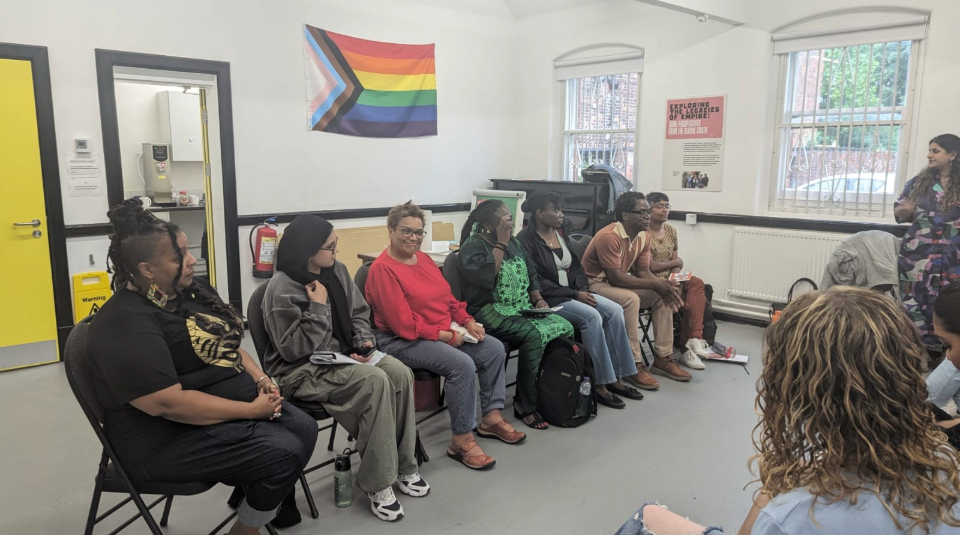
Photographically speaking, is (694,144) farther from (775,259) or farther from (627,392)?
(627,392)

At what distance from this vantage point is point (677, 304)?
4.11m

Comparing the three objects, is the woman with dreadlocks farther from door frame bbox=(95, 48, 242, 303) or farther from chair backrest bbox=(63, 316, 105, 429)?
door frame bbox=(95, 48, 242, 303)

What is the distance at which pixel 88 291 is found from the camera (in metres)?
4.42

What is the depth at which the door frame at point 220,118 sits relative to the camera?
4.36 meters

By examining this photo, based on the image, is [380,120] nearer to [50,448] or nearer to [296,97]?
[296,97]

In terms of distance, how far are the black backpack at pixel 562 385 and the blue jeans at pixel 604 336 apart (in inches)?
6.4

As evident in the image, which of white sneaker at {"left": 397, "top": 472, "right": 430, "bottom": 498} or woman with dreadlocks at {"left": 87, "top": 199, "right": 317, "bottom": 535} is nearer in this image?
woman with dreadlocks at {"left": 87, "top": 199, "right": 317, "bottom": 535}

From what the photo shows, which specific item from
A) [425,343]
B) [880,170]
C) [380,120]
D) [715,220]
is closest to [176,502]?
[425,343]

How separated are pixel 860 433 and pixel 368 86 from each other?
5300mm

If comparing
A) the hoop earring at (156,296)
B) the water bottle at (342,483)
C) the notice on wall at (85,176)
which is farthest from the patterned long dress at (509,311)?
the notice on wall at (85,176)

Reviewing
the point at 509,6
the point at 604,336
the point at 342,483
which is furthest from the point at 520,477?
the point at 509,6

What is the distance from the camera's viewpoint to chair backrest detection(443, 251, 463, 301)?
3328 millimetres

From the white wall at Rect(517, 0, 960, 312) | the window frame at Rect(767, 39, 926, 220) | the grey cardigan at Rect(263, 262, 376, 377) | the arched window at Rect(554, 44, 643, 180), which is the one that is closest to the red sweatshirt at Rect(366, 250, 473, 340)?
the grey cardigan at Rect(263, 262, 376, 377)

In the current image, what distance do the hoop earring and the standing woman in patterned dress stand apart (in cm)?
431
